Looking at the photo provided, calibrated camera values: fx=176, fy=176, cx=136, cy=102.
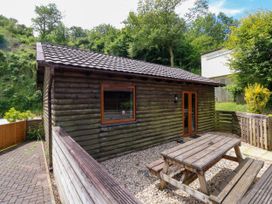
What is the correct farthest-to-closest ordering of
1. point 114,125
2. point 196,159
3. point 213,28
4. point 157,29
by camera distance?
1. point 213,28
2. point 157,29
3. point 114,125
4. point 196,159

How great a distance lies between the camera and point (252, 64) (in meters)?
11.6

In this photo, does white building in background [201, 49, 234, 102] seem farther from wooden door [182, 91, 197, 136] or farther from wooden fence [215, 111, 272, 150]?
wooden door [182, 91, 197, 136]

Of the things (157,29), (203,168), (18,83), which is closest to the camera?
(203,168)

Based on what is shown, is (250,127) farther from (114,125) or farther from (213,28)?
(213,28)

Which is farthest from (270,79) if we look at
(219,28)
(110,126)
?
(219,28)

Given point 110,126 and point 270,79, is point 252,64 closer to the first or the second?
point 270,79

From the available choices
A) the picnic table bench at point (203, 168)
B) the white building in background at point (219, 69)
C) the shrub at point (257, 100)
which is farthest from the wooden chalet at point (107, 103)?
the white building in background at point (219, 69)

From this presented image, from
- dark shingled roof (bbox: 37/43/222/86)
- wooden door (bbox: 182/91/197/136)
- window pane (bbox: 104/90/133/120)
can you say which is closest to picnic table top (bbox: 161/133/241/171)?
window pane (bbox: 104/90/133/120)

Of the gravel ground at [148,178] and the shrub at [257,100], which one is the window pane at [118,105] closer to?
the gravel ground at [148,178]

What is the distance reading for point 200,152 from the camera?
3484 millimetres

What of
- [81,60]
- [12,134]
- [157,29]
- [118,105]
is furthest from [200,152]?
[157,29]

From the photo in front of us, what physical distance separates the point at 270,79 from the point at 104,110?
10.6 metres

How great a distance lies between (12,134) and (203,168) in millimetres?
8761

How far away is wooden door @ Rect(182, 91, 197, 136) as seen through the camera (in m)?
8.38
